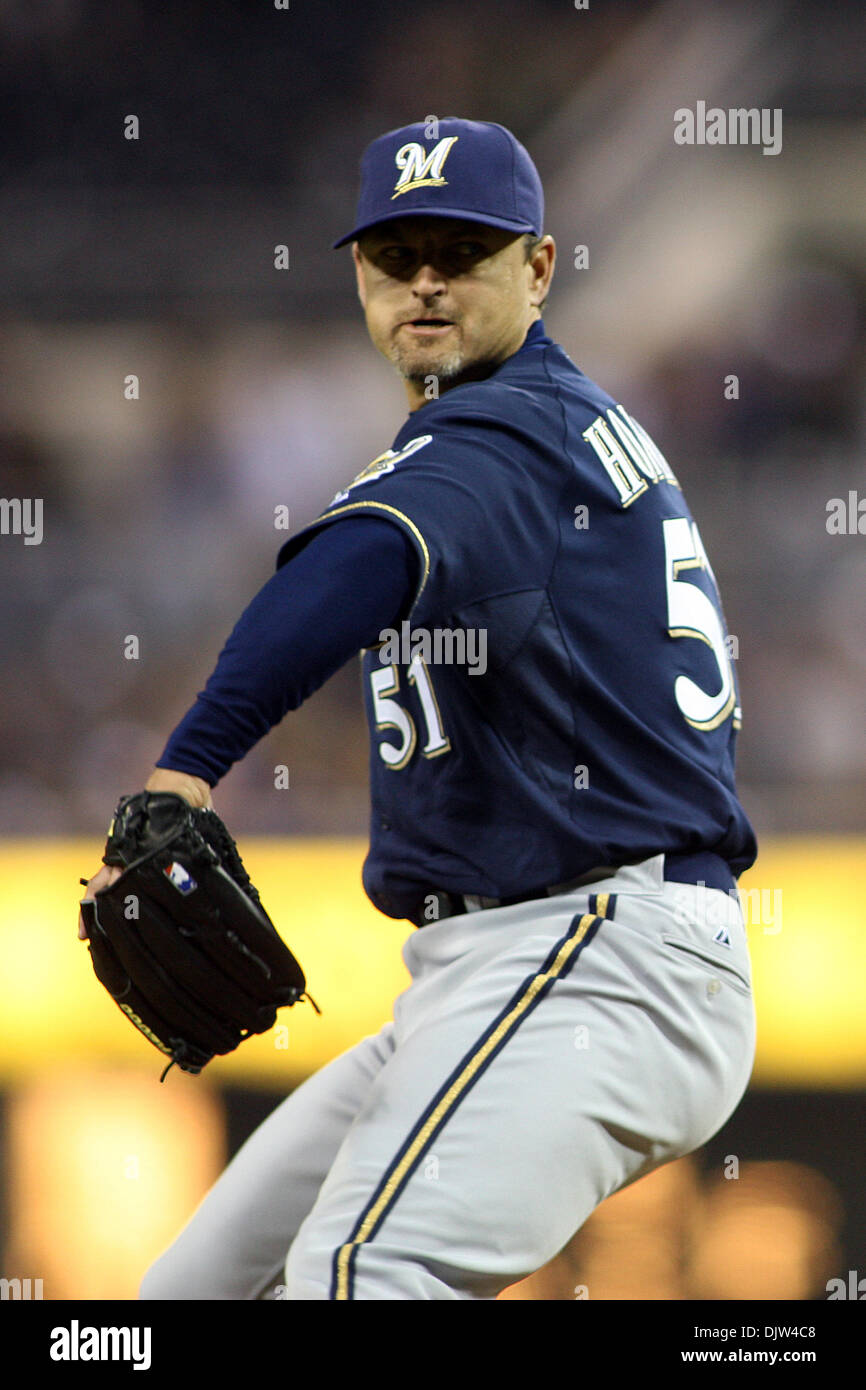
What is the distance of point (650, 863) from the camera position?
1.81 metres

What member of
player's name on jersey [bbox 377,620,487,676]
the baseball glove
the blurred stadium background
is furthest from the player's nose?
the blurred stadium background

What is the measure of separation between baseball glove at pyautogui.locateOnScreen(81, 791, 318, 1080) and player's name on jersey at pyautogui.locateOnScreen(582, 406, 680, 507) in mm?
607

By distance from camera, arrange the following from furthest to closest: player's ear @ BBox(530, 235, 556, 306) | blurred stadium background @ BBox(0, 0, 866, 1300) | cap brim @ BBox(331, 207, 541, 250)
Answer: blurred stadium background @ BBox(0, 0, 866, 1300), player's ear @ BBox(530, 235, 556, 306), cap brim @ BBox(331, 207, 541, 250)

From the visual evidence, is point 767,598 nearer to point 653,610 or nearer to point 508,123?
point 508,123

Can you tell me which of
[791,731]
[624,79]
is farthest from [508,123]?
[791,731]

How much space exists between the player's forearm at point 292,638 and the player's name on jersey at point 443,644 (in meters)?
0.12

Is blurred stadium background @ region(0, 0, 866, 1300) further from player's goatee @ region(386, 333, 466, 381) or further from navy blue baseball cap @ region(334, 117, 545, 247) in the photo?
navy blue baseball cap @ region(334, 117, 545, 247)

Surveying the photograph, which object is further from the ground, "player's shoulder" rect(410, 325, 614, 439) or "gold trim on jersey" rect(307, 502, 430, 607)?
"player's shoulder" rect(410, 325, 614, 439)

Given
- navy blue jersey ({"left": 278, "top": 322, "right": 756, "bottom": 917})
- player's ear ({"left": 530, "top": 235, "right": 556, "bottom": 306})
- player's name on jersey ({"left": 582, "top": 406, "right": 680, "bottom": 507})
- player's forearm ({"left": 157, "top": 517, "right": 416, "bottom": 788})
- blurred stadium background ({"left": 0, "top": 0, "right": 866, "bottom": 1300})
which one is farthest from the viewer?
blurred stadium background ({"left": 0, "top": 0, "right": 866, "bottom": 1300})

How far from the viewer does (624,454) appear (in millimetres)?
1898

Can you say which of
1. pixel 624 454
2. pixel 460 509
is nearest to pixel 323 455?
pixel 624 454

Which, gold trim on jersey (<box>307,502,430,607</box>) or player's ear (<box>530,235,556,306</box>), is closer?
gold trim on jersey (<box>307,502,430,607</box>)

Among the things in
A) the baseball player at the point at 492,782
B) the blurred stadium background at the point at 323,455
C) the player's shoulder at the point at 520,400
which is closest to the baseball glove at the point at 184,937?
the baseball player at the point at 492,782

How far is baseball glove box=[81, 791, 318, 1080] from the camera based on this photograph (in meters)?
1.62
